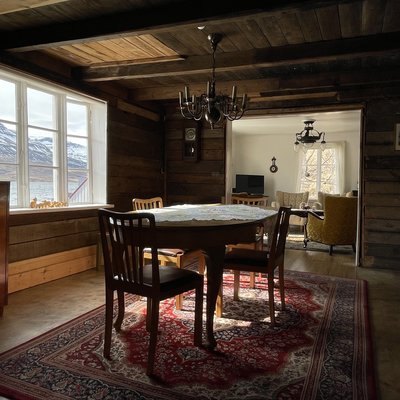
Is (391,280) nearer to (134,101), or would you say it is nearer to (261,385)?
(261,385)

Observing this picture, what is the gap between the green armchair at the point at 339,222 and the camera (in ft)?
16.1

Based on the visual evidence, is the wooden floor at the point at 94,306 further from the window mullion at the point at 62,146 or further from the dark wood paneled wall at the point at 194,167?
the dark wood paneled wall at the point at 194,167

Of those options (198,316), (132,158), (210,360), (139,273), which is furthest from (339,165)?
(139,273)

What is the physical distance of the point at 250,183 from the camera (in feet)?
30.0

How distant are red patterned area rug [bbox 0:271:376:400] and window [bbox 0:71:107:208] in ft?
5.02

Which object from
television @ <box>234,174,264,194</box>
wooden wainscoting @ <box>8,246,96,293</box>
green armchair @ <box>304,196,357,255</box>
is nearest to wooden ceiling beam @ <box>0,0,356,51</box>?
wooden wainscoting @ <box>8,246,96,293</box>

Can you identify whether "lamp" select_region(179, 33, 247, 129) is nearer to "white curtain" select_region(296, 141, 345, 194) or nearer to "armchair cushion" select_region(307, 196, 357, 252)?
"armchair cushion" select_region(307, 196, 357, 252)

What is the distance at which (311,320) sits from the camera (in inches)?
102

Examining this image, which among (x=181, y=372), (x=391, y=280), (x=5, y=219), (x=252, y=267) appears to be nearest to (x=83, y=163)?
(x=5, y=219)

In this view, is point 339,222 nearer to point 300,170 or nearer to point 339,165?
point 339,165

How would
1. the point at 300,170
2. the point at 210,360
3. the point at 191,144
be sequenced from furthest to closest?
the point at 300,170 < the point at 191,144 < the point at 210,360

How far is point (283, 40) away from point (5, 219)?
258cm

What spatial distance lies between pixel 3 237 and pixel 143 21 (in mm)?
1821

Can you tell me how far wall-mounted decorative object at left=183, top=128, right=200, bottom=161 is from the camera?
518cm
